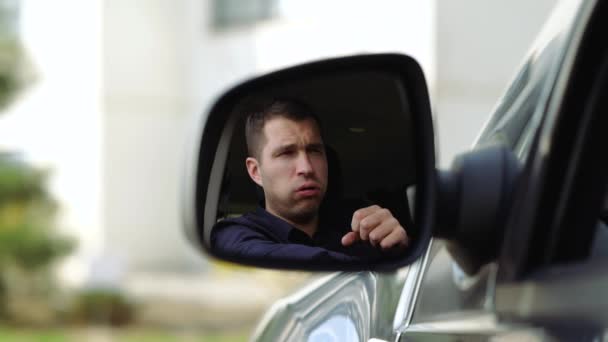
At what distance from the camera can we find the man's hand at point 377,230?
138cm

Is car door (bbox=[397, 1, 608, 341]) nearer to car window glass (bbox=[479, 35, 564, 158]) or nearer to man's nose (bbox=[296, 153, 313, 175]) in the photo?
car window glass (bbox=[479, 35, 564, 158])

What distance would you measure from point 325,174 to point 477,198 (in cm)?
18

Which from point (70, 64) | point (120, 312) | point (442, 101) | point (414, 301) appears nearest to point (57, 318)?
point (120, 312)

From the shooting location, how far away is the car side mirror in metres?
1.38

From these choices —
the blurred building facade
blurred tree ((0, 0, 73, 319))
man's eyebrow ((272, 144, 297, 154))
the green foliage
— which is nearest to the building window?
the blurred building facade

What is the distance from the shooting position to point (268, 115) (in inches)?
57.4

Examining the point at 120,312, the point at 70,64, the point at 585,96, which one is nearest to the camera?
the point at 585,96

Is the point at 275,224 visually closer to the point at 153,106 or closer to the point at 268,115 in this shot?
the point at 268,115

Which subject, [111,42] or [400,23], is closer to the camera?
[400,23]

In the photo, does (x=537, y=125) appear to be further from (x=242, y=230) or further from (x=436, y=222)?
(x=242, y=230)

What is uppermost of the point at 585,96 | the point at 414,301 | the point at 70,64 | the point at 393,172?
the point at 585,96

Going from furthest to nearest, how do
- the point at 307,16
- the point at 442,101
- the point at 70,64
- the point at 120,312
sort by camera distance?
the point at 70,64, the point at 307,16, the point at 120,312, the point at 442,101

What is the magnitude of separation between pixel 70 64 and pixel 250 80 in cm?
1243

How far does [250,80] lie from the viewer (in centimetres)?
158
